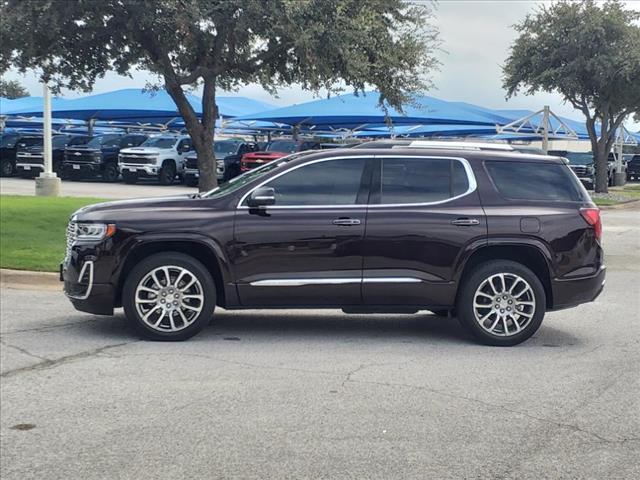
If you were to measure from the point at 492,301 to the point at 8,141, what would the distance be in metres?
31.7

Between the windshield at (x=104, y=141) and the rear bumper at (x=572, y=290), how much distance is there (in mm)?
28719

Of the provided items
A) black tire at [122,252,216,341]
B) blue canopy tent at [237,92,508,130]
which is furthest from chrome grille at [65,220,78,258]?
blue canopy tent at [237,92,508,130]

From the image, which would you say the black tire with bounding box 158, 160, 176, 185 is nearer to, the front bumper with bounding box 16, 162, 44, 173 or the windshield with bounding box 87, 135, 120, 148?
the windshield with bounding box 87, 135, 120, 148

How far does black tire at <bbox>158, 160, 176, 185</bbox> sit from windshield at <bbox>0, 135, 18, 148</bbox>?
24.5 ft

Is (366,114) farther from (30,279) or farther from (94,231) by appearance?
(94,231)

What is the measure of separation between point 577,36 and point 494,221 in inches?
1006

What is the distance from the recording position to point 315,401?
5637 millimetres

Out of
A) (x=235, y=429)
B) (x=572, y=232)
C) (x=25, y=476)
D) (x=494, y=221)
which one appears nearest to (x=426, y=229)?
(x=494, y=221)

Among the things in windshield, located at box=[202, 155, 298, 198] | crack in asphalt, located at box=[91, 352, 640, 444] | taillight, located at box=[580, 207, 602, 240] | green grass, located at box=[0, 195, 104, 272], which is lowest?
crack in asphalt, located at box=[91, 352, 640, 444]

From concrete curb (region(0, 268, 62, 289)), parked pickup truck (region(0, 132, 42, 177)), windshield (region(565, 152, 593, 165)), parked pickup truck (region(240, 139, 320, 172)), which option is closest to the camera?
concrete curb (region(0, 268, 62, 289))

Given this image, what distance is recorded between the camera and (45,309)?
8.88 metres

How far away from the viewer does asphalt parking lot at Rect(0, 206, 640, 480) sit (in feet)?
14.9

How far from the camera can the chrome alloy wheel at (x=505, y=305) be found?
24.1 ft

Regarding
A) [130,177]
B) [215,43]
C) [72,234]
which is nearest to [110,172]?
[130,177]
